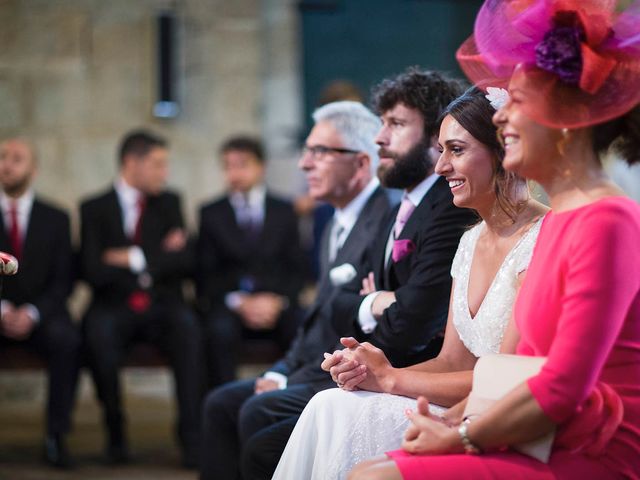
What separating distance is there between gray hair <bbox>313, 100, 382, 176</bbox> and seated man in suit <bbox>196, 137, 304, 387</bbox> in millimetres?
1890

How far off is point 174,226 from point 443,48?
2.69 meters

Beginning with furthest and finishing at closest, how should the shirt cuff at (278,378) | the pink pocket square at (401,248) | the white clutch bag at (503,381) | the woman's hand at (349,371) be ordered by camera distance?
the shirt cuff at (278,378)
the pink pocket square at (401,248)
the woman's hand at (349,371)
the white clutch bag at (503,381)

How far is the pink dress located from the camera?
218 cm

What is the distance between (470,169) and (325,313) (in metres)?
1.37

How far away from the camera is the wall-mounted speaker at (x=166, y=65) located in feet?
24.9

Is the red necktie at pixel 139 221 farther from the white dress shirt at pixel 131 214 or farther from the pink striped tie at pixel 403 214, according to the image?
the pink striped tie at pixel 403 214

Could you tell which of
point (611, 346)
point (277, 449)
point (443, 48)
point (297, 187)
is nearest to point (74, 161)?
point (297, 187)

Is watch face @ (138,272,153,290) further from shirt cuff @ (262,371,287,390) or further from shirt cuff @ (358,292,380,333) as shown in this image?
shirt cuff @ (358,292,380,333)

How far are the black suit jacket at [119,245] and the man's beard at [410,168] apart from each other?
285 cm

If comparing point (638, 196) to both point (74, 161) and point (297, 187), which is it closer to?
point (297, 187)

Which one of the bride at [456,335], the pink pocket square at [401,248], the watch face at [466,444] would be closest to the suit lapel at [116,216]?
the pink pocket square at [401,248]

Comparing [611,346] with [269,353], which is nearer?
[611,346]

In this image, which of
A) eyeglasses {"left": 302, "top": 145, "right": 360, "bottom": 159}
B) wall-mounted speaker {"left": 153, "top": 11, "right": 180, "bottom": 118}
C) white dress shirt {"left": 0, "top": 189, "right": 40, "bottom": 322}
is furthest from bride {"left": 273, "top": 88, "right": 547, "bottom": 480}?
wall-mounted speaker {"left": 153, "top": 11, "right": 180, "bottom": 118}

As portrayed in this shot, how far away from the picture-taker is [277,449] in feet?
11.8
